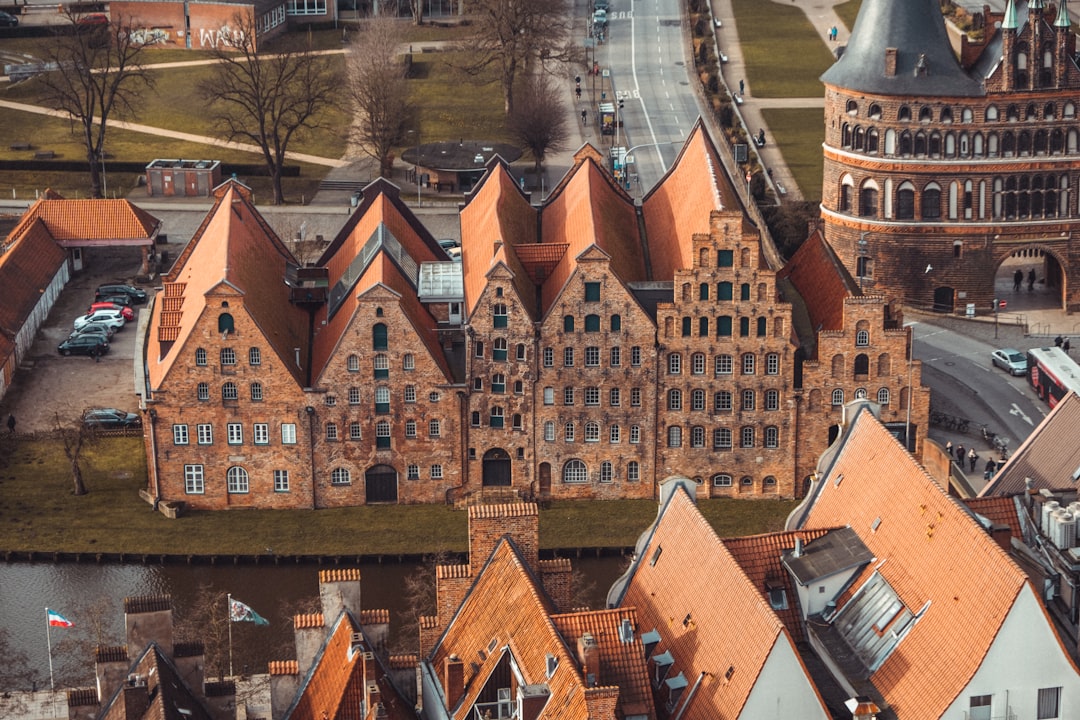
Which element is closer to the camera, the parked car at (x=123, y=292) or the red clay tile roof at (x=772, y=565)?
the red clay tile roof at (x=772, y=565)

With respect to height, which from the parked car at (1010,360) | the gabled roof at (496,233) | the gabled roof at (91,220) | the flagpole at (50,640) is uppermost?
the gabled roof at (496,233)

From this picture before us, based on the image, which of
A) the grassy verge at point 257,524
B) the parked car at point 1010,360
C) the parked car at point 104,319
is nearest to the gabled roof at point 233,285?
the grassy verge at point 257,524

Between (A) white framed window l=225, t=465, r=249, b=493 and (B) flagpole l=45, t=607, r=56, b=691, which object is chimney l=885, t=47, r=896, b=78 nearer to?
(A) white framed window l=225, t=465, r=249, b=493

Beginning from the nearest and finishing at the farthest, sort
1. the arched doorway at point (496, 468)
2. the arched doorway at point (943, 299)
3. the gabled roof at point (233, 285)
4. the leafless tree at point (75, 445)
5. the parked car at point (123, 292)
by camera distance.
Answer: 1. the gabled roof at point (233, 285)
2. the leafless tree at point (75, 445)
3. the arched doorway at point (496, 468)
4. the arched doorway at point (943, 299)
5. the parked car at point (123, 292)

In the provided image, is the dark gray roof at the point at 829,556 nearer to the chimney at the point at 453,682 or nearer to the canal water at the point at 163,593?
the chimney at the point at 453,682

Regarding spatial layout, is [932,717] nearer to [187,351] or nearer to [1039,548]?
[1039,548]

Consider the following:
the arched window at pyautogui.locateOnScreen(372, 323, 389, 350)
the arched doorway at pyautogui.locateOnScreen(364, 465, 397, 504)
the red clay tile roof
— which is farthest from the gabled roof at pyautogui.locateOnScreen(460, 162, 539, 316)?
the red clay tile roof
